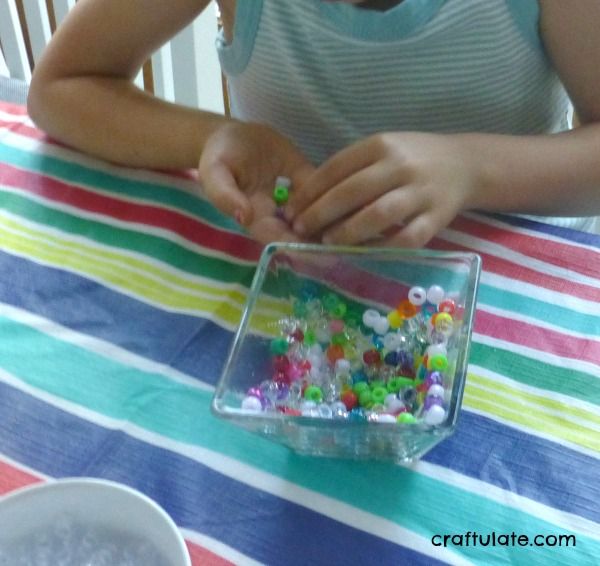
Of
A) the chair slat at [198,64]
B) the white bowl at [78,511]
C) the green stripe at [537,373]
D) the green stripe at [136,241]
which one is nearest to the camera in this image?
the white bowl at [78,511]

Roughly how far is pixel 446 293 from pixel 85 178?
0.34m

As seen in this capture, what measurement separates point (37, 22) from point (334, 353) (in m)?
0.99

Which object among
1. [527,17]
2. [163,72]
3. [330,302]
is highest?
[527,17]

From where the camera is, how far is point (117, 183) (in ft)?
2.12

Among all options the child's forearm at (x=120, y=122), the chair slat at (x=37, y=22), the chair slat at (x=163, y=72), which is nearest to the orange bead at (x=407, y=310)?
the child's forearm at (x=120, y=122)

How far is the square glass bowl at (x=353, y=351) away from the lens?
40 centimetres

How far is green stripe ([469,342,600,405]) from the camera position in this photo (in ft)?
1.49

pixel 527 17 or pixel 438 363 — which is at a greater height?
pixel 527 17

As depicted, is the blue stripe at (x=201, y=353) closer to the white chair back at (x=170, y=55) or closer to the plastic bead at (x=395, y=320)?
the plastic bead at (x=395, y=320)

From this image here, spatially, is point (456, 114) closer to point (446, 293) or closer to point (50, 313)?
point (446, 293)

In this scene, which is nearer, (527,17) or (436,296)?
(436,296)

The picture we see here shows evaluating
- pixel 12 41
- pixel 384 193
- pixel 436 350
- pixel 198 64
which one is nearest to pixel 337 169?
pixel 384 193

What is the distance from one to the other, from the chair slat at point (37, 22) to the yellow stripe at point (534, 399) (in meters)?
1.00

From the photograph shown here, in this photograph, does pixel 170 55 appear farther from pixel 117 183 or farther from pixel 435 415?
pixel 435 415
